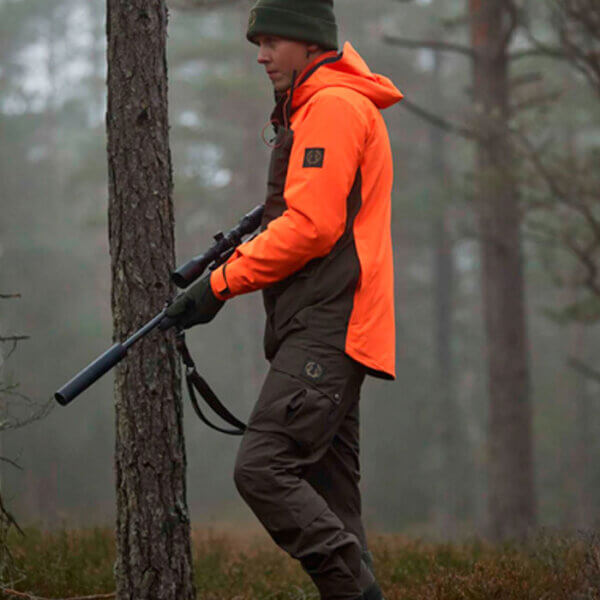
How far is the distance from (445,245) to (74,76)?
16.5 metres

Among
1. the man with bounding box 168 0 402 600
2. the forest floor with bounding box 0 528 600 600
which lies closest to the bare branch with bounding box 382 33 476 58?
the forest floor with bounding box 0 528 600 600

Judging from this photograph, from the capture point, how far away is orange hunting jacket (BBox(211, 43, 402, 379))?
331 cm

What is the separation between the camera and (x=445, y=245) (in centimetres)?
2738

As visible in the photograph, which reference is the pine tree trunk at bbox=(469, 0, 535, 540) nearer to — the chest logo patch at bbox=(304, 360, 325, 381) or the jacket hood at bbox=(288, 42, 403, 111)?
the jacket hood at bbox=(288, 42, 403, 111)

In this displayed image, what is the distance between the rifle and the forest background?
64.4 feet

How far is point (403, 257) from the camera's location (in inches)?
1213

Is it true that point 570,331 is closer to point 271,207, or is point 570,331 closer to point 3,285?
point 3,285

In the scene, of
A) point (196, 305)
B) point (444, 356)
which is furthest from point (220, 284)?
point (444, 356)

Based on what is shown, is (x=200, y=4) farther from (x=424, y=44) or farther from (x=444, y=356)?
(x=444, y=356)

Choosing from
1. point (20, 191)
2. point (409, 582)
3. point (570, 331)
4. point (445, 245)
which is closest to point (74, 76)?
point (20, 191)

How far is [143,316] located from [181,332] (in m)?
0.43

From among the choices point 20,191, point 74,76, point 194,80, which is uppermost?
point 74,76

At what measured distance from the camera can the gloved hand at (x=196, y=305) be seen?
3451mm

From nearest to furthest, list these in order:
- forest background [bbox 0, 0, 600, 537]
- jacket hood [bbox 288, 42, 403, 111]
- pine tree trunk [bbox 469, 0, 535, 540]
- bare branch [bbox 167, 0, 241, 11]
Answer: jacket hood [bbox 288, 42, 403, 111] < bare branch [bbox 167, 0, 241, 11] < pine tree trunk [bbox 469, 0, 535, 540] < forest background [bbox 0, 0, 600, 537]
